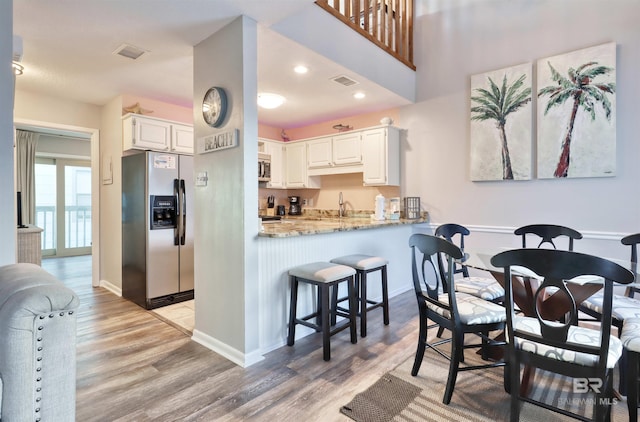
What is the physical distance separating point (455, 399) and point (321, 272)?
1188 mm

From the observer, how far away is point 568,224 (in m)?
3.32

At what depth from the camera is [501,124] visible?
3645 millimetres

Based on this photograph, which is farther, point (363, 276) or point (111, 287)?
point (111, 287)

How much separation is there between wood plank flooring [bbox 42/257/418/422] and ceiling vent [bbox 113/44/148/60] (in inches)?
99.6

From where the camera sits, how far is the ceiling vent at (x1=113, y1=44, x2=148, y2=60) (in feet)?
9.19

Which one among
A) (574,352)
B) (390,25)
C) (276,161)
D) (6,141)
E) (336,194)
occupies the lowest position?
(574,352)

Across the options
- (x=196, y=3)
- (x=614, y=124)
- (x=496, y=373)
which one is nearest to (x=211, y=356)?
(x=496, y=373)

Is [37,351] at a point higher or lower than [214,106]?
lower

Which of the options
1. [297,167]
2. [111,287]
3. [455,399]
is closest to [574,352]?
[455,399]

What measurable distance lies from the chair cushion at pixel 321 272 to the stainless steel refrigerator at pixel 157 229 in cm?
184

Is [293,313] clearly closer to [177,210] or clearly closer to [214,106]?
[214,106]

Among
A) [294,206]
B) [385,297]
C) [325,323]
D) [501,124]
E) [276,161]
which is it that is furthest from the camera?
[294,206]

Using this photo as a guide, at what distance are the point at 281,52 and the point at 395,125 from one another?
2.21 meters

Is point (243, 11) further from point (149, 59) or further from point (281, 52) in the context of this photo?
point (149, 59)
